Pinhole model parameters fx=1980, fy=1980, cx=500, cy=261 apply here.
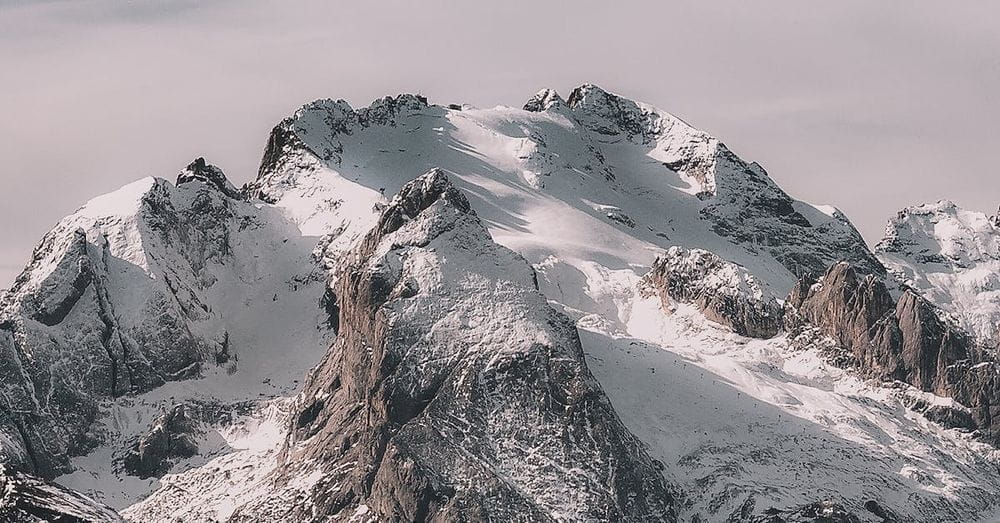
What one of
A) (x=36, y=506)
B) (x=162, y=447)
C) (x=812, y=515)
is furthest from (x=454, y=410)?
(x=36, y=506)

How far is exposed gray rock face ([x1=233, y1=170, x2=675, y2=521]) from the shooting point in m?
169

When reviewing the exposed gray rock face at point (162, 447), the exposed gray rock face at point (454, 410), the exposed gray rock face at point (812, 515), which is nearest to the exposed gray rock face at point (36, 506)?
the exposed gray rock face at point (454, 410)

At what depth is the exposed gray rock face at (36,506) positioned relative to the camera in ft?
266

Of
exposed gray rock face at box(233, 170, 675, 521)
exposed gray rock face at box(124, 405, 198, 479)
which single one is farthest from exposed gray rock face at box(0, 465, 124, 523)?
exposed gray rock face at box(124, 405, 198, 479)

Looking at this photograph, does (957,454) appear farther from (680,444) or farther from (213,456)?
(213,456)

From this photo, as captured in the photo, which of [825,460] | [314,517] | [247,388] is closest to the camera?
[314,517]

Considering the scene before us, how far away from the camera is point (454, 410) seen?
17538 centimetres

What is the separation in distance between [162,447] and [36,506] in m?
108

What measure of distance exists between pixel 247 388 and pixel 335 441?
23316 millimetres

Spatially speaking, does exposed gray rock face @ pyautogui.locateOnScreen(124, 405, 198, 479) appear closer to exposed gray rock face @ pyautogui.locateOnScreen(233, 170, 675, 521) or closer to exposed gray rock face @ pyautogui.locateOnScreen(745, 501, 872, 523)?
exposed gray rock face @ pyautogui.locateOnScreen(233, 170, 675, 521)

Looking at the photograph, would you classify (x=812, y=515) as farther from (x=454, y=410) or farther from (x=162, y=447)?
(x=162, y=447)

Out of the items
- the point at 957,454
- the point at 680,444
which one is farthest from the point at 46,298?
the point at 957,454

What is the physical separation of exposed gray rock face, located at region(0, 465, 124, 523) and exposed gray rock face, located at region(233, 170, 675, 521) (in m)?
84.4

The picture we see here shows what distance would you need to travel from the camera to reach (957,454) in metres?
194
